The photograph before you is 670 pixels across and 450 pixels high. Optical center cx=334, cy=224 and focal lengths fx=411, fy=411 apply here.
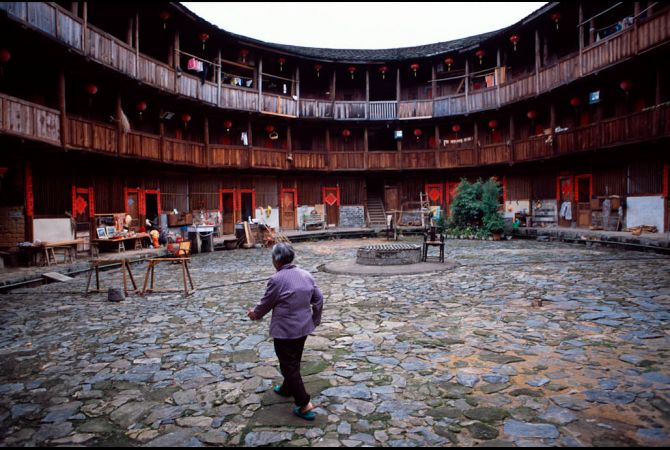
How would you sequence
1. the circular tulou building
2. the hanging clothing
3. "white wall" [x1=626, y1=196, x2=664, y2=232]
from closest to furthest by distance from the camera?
the circular tulou building < "white wall" [x1=626, y1=196, x2=664, y2=232] < the hanging clothing

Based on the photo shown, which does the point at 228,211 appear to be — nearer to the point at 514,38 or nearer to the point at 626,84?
the point at 514,38

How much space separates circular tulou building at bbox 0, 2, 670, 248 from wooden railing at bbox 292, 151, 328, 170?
13 cm

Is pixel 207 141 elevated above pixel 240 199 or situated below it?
above

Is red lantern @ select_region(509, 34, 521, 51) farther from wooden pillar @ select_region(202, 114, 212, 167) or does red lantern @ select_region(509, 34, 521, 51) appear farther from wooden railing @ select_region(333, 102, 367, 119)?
wooden pillar @ select_region(202, 114, 212, 167)

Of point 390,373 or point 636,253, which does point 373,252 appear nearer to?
point 390,373

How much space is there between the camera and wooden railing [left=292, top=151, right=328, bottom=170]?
87.7ft

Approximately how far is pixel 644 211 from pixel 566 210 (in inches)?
169

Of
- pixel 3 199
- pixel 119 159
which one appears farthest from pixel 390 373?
pixel 119 159

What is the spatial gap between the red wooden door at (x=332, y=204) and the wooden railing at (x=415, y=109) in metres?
6.81

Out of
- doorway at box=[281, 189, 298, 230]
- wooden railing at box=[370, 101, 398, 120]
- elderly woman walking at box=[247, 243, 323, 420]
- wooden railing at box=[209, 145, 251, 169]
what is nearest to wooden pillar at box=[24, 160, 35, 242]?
wooden railing at box=[209, 145, 251, 169]

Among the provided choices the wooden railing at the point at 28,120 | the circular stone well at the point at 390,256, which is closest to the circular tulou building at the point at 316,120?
the wooden railing at the point at 28,120

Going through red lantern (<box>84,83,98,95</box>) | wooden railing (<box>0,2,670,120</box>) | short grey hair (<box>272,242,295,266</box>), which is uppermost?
wooden railing (<box>0,2,670,120</box>)

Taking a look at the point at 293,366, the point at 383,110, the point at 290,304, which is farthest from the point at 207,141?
the point at 293,366

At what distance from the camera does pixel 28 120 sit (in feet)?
40.0
